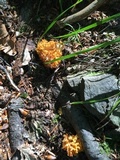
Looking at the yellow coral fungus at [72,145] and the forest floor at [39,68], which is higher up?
the forest floor at [39,68]

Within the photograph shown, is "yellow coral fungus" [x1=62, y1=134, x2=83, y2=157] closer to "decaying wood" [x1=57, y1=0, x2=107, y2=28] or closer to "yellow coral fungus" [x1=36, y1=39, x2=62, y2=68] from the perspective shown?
"yellow coral fungus" [x1=36, y1=39, x2=62, y2=68]

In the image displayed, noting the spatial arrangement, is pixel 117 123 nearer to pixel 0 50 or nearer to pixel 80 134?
pixel 80 134

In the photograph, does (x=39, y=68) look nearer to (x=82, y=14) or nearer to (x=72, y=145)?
(x=82, y=14)

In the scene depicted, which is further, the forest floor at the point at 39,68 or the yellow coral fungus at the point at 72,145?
the forest floor at the point at 39,68

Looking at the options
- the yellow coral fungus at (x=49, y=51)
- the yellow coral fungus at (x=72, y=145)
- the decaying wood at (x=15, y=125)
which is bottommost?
the yellow coral fungus at (x=72, y=145)

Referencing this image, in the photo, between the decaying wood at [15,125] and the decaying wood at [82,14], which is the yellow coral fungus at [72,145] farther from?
the decaying wood at [82,14]

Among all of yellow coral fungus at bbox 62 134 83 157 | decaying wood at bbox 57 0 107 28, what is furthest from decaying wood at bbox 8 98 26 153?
decaying wood at bbox 57 0 107 28

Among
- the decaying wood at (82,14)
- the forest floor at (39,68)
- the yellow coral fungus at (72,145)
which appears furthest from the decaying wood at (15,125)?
the decaying wood at (82,14)
